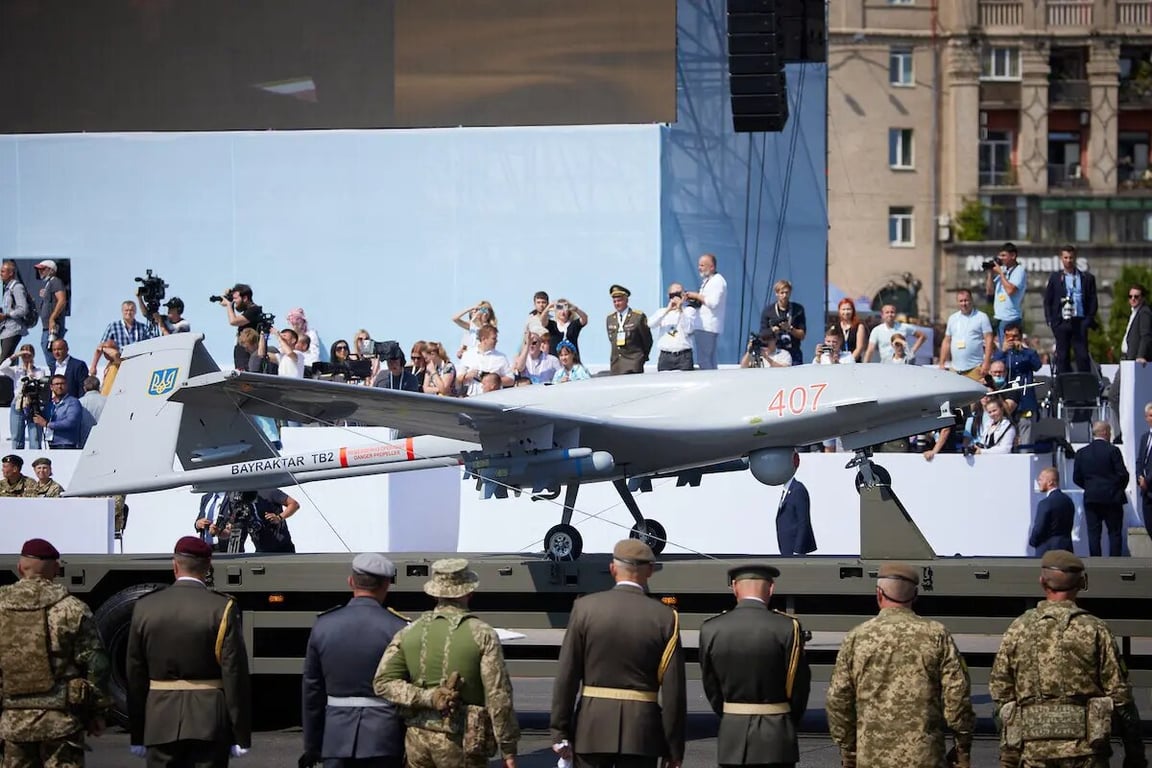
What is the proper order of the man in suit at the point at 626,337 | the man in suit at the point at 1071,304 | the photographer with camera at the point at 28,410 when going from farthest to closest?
the photographer with camera at the point at 28,410 < the man in suit at the point at 1071,304 < the man in suit at the point at 626,337

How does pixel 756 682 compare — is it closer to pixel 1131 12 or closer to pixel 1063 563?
pixel 1063 563

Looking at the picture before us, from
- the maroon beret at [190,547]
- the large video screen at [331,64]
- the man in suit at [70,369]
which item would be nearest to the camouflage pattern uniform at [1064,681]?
the maroon beret at [190,547]

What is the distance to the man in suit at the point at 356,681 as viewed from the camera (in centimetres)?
759

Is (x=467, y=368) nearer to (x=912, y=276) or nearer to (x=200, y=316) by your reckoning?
(x=200, y=316)

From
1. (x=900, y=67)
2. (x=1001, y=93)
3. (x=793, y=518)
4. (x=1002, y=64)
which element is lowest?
(x=793, y=518)

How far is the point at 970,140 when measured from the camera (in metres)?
61.2

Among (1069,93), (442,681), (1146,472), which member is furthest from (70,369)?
(1069,93)

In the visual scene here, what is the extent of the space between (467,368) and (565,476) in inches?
261

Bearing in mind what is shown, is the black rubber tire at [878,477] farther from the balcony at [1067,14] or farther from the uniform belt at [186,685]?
the balcony at [1067,14]

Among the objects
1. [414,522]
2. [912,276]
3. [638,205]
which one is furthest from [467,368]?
[912,276]

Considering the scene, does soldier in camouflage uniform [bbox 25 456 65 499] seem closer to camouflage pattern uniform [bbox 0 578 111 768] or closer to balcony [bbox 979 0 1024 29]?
camouflage pattern uniform [bbox 0 578 111 768]

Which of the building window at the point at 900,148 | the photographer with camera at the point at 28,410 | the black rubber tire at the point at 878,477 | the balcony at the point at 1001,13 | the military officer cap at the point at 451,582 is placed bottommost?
the military officer cap at the point at 451,582

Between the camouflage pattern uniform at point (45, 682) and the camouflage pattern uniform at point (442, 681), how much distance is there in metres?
1.94

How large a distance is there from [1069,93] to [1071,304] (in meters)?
47.5
